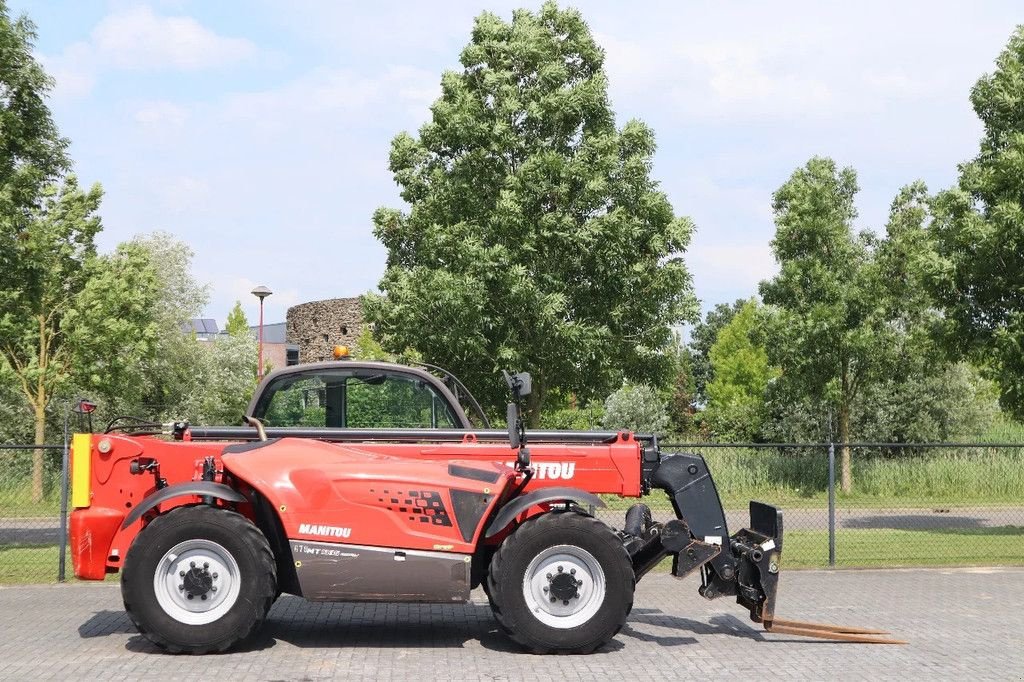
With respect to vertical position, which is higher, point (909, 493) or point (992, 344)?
point (992, 344)

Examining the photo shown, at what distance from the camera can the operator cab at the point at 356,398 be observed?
11.5m

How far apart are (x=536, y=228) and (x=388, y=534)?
16865 millimetres

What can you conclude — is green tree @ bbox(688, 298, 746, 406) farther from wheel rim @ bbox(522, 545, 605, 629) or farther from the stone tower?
wheel rim @ bbox(522, 545, 605, 629)

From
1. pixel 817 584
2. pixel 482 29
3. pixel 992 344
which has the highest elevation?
pixel 482 29

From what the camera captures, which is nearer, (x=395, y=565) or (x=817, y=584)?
(x=395, y=565)

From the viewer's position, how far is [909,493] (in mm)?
24203

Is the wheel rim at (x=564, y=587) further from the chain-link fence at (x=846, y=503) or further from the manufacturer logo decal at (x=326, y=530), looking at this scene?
the chain-link fence at (x=846, y=503)

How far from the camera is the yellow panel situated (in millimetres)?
9883

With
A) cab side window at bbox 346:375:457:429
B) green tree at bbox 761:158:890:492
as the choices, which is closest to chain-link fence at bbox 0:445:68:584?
cab side window at bbox 346:375:457:429

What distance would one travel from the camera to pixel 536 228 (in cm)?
2575

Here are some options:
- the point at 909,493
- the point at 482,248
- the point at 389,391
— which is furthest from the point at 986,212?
the point at 389,391

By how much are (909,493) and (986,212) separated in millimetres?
5669

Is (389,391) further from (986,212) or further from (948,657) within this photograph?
(986,212)

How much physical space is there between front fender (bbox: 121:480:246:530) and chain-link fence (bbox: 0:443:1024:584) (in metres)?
4.83
